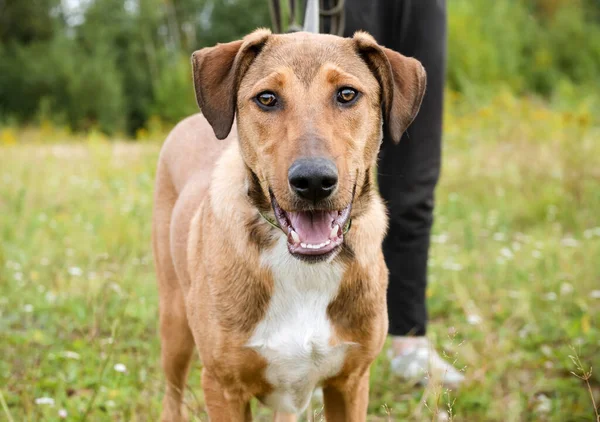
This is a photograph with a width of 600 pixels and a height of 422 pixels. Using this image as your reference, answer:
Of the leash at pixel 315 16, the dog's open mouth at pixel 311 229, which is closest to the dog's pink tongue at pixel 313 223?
the dog's open mouth at pixel 311 229

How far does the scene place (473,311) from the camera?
4812mm

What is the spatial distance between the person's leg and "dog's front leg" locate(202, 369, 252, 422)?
1.53 m

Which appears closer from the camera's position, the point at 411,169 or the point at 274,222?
the point at 274,222

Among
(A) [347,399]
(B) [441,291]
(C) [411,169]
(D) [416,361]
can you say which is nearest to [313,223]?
(A) [347,399]

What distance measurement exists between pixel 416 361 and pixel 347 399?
1.27 m

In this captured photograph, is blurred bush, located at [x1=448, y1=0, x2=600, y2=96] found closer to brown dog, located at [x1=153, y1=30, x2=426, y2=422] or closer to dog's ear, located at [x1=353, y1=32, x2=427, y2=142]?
dog's ear, located at [x1=353, y1=32, x2=427, y2=142]

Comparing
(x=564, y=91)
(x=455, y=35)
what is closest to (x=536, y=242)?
(x=564, y=91)

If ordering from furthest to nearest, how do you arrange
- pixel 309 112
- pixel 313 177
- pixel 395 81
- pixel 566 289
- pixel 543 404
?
pixel 566 289 → pixel 543 404 → pixel 395 81 → pixel 309 112 → pixel 313 177

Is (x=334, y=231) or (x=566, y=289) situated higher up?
(x=334, y=231)

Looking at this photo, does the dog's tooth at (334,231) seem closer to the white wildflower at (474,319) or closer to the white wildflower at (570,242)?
the white wildflower at (474,319)

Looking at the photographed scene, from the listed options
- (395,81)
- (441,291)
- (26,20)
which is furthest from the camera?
(26,20)

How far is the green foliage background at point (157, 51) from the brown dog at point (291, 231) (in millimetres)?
15206

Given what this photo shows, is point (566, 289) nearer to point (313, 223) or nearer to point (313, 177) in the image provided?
point (313, 223)

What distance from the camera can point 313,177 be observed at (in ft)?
7.48
